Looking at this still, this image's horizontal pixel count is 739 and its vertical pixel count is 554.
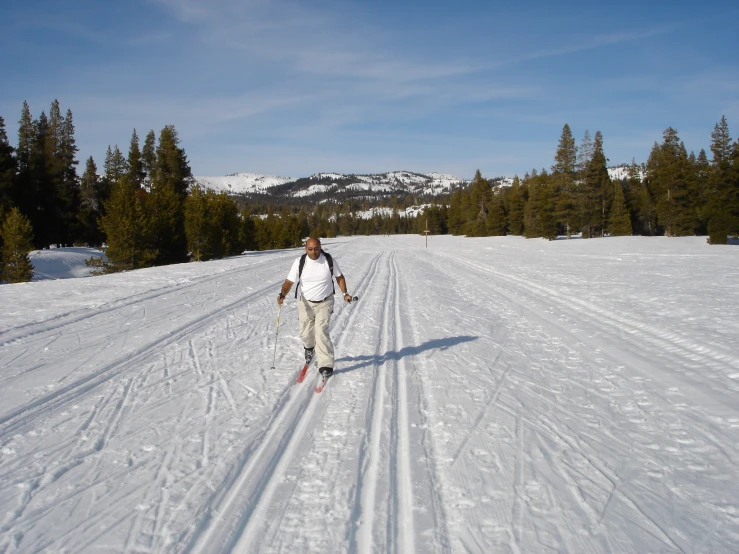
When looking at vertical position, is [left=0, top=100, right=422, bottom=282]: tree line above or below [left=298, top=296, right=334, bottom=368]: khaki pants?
above

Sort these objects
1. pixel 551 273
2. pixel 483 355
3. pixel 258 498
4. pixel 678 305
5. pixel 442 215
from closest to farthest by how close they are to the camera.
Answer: pixel 258 498, pixel 483 355, pixel 678 305, pixel 551 273, pixel 442 215

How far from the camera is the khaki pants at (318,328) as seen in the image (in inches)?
253

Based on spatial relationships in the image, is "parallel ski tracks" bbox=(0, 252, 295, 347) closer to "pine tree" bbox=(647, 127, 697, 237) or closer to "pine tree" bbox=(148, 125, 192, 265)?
"pine tree" bbox=(148, 125, 192, 265)

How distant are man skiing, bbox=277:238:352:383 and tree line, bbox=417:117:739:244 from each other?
125ft

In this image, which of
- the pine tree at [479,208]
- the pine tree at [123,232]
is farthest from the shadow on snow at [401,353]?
the pine tree at [479,208]

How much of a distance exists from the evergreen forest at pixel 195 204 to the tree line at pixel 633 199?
0.40 ft

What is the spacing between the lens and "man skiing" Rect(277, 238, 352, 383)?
645 cm

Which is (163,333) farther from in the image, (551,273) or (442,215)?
(442,215)

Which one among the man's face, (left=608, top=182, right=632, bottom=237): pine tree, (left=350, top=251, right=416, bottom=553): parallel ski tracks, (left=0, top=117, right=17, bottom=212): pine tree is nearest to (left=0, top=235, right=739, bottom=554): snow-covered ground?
(left=350, top=251, right=416, bottom=553): parallel ski tracks

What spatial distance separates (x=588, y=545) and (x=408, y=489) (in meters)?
1.34

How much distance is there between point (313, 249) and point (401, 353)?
2.61m

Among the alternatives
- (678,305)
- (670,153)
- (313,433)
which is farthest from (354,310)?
(670,153)

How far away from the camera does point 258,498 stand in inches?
144

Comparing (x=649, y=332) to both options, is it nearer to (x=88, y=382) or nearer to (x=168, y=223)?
(x=88, y=382)
